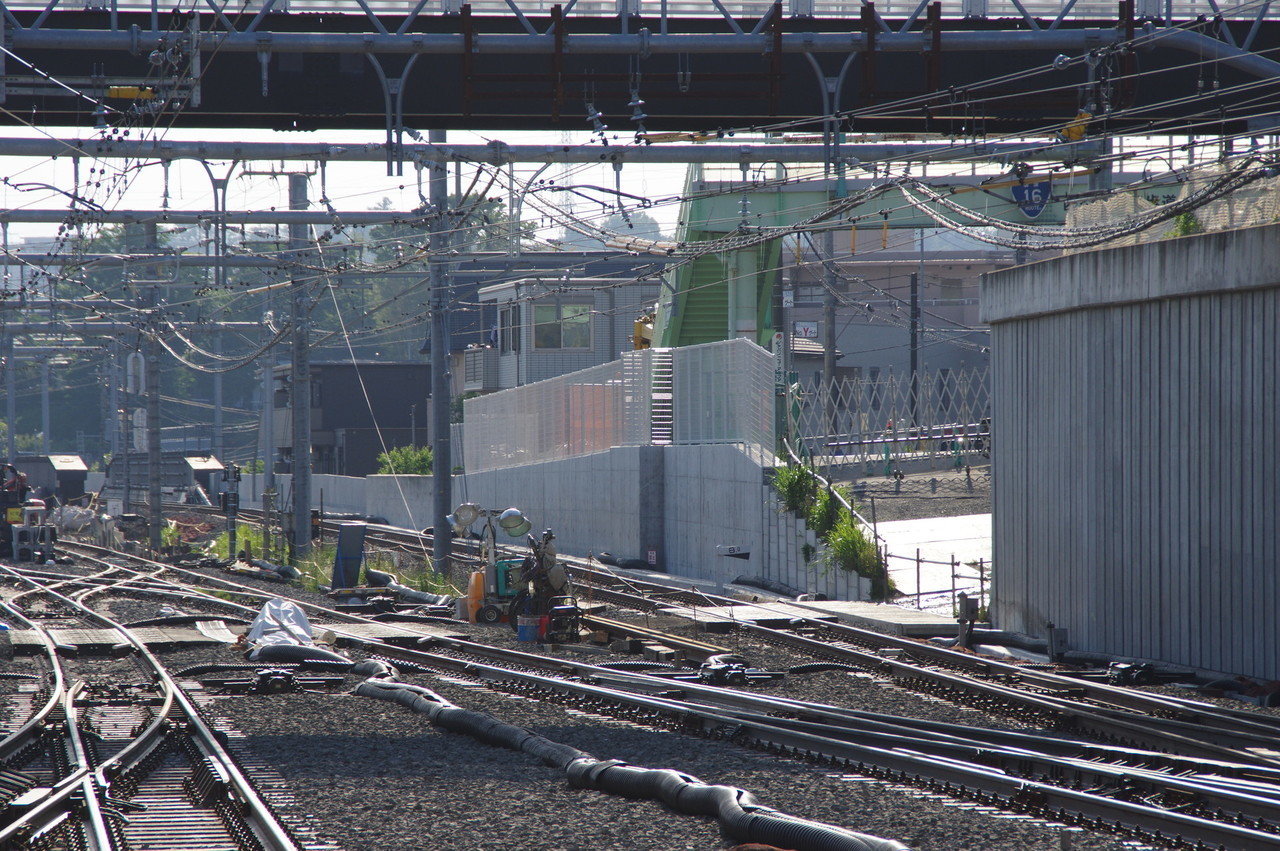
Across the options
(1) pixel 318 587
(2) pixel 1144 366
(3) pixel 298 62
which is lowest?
(1) pixel 318 587

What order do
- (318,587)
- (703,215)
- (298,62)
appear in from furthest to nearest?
1. (703,215)
2. (318,587)
3. (298,62)

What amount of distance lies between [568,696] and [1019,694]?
4.26m

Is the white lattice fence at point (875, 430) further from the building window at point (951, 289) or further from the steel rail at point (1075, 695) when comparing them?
the building window at point (951, 289)

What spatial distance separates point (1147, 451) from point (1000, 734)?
20.8 feet

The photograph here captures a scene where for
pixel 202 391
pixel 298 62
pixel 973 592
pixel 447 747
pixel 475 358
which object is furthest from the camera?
pixel 202 391

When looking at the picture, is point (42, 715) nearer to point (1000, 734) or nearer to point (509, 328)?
point (1000, 734)

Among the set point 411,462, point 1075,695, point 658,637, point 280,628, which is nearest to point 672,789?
point 1075,695

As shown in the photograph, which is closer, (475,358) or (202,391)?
(475,358)

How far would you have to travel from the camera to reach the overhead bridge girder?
16.6 m

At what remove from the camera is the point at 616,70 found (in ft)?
58.6

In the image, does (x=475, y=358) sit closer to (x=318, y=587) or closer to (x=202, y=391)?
(x=318, y=587)

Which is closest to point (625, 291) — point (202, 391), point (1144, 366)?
point (1144, 366)

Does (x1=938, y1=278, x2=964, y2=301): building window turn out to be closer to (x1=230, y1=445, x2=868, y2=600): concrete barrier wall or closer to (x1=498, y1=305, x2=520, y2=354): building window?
(x1=498, y1=305, x2=520, y2=354): building window

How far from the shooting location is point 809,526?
82.4 ft
